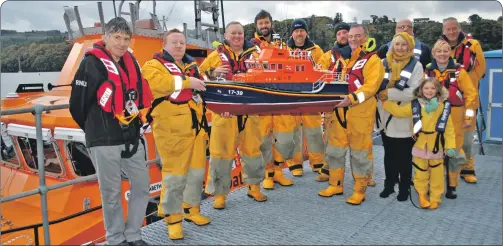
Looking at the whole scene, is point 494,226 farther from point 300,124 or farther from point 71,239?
point 71,239

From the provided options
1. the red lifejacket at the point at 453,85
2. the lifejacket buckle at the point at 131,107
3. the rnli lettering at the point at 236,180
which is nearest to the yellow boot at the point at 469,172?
the red lifejacket at the point at 453,85

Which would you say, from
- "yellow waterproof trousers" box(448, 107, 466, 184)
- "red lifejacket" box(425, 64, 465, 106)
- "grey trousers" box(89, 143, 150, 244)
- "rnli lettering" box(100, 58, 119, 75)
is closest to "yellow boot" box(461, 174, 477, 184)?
"yellow waterproof trousers" box(448, 107, 466, 184)

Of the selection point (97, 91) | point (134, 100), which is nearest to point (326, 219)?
point (134, 100)

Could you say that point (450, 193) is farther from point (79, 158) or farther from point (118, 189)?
point (79, 158)

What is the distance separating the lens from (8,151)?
19.7 ft

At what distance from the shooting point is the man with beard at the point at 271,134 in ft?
15.8

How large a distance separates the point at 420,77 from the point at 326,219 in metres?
1.61

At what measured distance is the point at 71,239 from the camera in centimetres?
460

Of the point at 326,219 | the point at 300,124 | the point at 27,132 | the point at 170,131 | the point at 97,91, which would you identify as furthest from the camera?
the point at 300,124

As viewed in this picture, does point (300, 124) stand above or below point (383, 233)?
above

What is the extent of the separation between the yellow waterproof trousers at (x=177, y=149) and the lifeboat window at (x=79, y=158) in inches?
82.8

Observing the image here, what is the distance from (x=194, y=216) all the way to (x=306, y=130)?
87.7 inches

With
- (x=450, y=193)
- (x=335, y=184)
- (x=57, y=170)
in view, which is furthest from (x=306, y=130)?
(x=57, y=170)

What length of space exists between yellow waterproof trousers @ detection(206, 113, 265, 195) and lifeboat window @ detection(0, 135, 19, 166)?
10.7 ft
